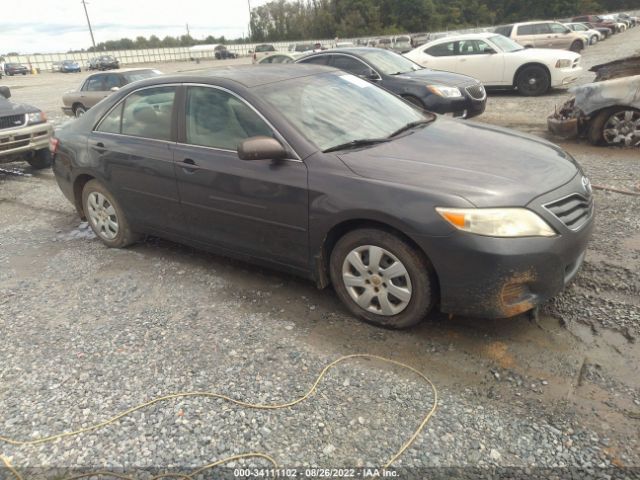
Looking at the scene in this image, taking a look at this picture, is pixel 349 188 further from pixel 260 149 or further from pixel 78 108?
pixel 78 108

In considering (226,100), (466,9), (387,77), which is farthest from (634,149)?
(466,9)

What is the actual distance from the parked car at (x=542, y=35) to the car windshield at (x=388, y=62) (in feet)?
38.8

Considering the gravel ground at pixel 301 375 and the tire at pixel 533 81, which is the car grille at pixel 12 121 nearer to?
the gravel ground at pixel 301 375

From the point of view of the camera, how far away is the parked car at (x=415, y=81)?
28.3ft

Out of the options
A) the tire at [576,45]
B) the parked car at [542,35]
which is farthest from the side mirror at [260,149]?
the tire at [576,45]

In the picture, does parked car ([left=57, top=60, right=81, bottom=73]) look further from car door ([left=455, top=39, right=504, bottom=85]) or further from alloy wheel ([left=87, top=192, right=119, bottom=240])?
alloy wheel ([left=87, top=192, right=119, bottom=240])

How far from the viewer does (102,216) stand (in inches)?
192

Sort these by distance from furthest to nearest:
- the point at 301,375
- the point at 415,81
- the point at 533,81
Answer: the point at 533,81 → the point at 415,81 → the point at 301,375

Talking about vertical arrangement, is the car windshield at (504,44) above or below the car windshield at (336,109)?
below

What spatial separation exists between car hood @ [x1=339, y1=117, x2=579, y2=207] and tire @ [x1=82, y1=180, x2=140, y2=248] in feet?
8.31

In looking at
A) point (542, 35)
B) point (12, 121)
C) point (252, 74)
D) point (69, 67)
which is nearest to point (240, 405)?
point (252, 74)

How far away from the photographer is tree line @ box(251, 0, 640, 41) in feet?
229

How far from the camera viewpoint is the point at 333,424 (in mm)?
2506

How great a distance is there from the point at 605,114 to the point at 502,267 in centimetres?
572
